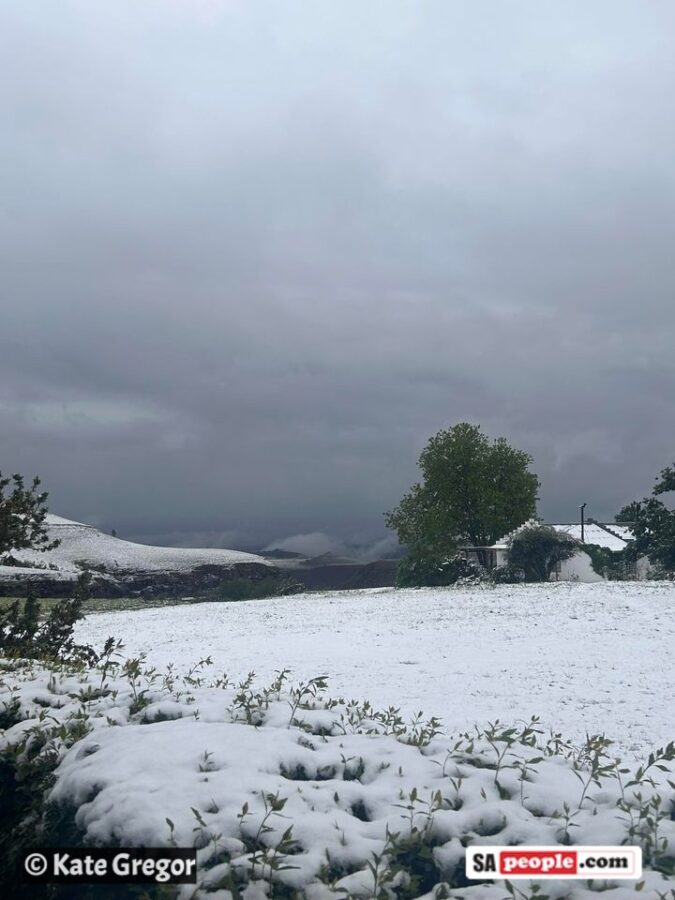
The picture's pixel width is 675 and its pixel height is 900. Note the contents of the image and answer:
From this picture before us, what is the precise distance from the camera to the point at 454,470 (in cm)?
4638

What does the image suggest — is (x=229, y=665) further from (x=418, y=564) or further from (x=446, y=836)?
(x=418, y=564)

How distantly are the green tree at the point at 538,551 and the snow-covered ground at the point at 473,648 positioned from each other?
22.7 ft

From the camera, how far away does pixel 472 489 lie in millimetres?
45875

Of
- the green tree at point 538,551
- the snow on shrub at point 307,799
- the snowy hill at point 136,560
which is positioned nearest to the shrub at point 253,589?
the snowy hill at point 136,560

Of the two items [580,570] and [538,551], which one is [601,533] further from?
[538,551]

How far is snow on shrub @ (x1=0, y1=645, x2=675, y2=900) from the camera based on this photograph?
11.8 feet

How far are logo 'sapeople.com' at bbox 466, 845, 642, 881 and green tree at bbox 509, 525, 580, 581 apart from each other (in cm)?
3190

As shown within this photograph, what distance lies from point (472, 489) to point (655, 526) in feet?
41.3

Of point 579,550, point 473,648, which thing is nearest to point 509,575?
point 579,550

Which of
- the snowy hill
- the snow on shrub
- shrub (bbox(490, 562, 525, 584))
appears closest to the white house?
shrub (bbox(490, 562, 525, 584))

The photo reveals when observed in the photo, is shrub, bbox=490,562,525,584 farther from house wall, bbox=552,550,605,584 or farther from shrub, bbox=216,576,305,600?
shrub, bbox=216,576,305,600

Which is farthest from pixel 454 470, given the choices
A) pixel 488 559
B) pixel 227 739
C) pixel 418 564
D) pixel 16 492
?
pixel 227 739

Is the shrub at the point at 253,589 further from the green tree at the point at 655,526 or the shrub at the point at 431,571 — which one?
the green tree at the point at 655,526

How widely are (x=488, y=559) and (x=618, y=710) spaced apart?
113ft
